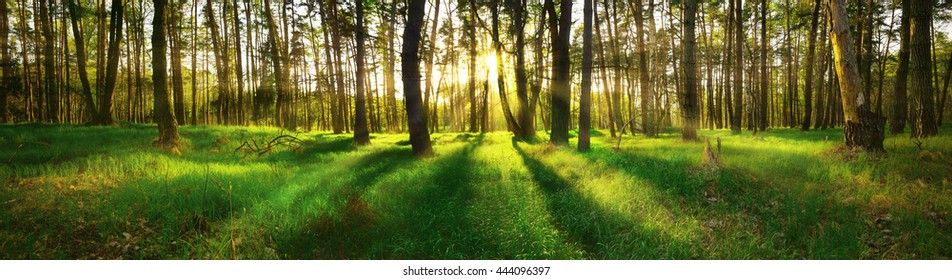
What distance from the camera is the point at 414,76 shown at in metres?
6.77

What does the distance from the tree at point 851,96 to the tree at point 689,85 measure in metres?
3.32

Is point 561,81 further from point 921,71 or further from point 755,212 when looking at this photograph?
point 921,71

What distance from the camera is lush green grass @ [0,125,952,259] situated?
7.89 feet

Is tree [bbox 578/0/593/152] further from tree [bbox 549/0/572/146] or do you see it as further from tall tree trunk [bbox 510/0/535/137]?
tall tree trunk [bbox 510/0/535/137]

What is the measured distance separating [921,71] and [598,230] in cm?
960

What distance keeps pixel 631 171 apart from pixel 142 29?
1254cm

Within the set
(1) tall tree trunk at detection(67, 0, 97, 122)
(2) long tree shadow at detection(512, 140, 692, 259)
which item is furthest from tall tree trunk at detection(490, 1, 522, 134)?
(1) tall tree trunk at detection(67, 0, 97, 122)

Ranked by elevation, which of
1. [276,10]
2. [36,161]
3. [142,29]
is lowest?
[36,161]

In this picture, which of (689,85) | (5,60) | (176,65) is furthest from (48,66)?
(689,85)

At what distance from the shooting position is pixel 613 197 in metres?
3.62

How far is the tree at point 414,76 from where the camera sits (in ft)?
21.7

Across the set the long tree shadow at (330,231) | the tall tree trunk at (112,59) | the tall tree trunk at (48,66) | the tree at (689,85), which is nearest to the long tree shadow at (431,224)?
the long tree shadow at (330,231)

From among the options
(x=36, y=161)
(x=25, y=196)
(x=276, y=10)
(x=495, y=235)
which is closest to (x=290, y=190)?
(x=25, y=196)
